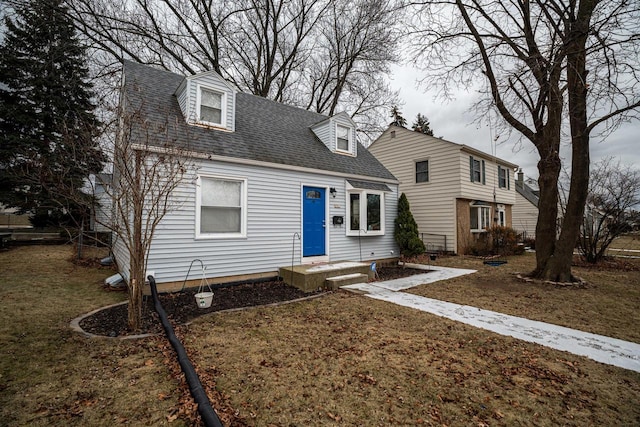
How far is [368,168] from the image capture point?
10.9 meters

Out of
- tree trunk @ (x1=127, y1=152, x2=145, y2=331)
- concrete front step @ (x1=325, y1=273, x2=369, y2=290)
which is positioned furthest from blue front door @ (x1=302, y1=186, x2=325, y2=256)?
tree trunk @ (x1=127, y1=152, x2=145, y2=331)

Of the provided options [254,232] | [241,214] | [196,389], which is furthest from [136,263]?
[254,232]

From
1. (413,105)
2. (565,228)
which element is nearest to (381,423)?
(565,228)

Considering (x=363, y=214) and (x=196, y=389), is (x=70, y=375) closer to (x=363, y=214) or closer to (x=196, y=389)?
(x=196, y=389)

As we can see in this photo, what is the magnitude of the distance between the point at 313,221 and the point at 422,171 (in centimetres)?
925

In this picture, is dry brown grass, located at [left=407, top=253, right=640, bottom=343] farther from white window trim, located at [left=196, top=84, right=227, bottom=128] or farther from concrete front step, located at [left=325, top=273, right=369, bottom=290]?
white window trim, located at [left=196, top=84, right=227, bottom=128]

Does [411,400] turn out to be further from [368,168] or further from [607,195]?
[607,195]

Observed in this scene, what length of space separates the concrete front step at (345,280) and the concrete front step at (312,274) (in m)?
0.05

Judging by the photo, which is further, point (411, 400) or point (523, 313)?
point (523, 313)

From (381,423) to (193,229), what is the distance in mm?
5688

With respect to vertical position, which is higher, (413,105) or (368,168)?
(413,105)

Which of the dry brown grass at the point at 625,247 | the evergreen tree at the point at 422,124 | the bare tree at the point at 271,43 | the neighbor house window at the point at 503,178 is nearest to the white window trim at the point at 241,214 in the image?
the bare tree at the point at 271,43

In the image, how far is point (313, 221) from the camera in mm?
8844

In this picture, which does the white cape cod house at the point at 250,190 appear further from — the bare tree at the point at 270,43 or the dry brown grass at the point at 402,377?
the bare tree at the point at 270,43
